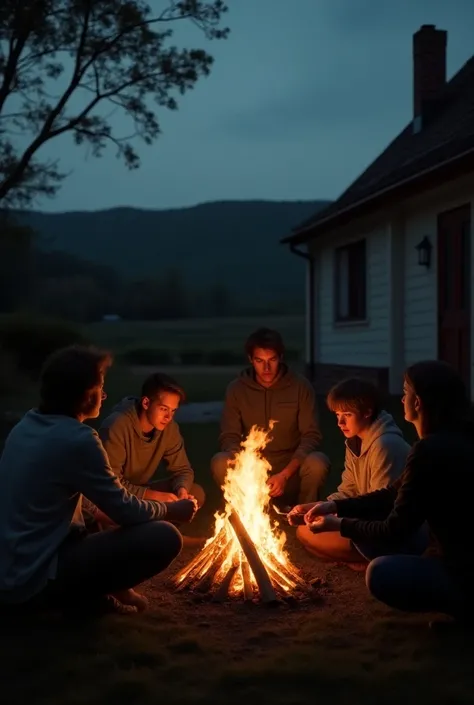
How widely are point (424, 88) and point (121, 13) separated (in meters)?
5.86

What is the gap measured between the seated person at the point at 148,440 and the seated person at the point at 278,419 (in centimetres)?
52

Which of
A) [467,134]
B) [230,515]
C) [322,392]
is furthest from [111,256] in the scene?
[230,515]

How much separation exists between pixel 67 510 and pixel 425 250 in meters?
9.78

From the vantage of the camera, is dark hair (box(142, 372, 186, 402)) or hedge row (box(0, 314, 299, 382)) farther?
hedge row (box(0, 314, 299, 382))

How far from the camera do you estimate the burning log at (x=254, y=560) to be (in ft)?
14.4

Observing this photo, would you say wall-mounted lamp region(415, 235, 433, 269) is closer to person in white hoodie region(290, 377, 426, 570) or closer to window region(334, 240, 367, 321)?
window region(334, 240, 367, 321)

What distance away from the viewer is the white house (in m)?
11.7

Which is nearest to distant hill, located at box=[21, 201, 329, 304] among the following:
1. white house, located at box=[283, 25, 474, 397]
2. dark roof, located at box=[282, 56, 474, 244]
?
white house, located at box=[283, 25, 474, 397]

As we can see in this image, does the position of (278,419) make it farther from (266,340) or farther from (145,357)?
(145,357)

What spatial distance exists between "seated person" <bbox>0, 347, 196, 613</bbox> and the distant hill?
70.6 meters

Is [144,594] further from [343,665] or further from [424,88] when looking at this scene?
[424,88]

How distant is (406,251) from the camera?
1379 cm

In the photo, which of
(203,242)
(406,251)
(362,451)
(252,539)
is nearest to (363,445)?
(362,451)

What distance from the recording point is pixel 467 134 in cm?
1090
